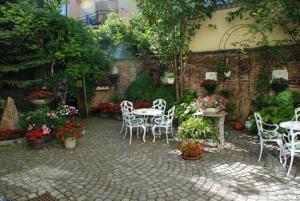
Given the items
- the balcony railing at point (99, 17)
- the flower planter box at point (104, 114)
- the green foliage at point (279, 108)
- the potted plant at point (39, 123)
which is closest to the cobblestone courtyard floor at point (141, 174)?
the potted plant at point (39, 123)

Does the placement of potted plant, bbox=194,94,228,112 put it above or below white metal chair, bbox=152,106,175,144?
above

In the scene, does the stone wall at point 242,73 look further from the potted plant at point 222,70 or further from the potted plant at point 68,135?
the potted plant at point 68,135

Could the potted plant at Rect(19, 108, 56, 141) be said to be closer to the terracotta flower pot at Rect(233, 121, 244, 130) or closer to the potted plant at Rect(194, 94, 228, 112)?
the potted plant at Rect(194, 94, 228, 112)

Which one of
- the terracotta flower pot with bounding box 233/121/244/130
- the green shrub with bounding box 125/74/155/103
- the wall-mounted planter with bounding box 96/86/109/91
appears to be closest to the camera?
the terracotta flower pot with bounding box 233/121/244/130

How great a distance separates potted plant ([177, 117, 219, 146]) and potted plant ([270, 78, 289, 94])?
268 cm

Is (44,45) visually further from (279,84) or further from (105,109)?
(279,84)

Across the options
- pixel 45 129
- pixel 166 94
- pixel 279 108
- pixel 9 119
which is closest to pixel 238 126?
pixel 279 108

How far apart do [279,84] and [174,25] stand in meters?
3.91

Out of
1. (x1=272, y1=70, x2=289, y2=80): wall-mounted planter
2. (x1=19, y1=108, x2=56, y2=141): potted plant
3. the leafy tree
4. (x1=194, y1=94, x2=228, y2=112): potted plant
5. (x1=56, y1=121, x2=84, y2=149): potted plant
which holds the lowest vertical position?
(x1=56, y1=121, x2=84, y2=149): potted plant

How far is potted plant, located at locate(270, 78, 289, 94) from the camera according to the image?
23.0ft

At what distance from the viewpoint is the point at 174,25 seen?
28.2ft

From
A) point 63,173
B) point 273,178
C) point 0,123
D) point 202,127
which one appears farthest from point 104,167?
point 0,123

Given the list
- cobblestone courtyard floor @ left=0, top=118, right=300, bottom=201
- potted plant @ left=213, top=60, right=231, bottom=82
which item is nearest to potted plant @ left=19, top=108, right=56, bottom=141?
cobblestone courtyard floor @ left=0, top=118, right=300, bottom=201

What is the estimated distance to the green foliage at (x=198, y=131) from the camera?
571cm
